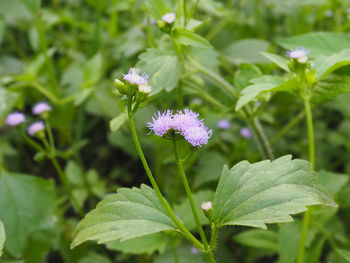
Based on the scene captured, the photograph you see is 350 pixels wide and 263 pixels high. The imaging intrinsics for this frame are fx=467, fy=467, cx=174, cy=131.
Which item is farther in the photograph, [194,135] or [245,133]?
[245,133]

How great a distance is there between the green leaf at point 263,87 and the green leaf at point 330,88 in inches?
5.8

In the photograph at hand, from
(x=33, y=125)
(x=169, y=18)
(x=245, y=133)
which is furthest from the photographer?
(x=245, y=133)

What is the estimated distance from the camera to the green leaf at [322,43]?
186cm

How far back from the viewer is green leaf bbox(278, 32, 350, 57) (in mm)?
1863

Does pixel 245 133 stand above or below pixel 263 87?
below

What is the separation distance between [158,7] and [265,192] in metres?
0.80

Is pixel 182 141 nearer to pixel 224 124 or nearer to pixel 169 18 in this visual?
pixel 169 18

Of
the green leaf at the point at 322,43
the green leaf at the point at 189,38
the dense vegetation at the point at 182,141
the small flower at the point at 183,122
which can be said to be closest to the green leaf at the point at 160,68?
the dense vegetation at the point at 182,141

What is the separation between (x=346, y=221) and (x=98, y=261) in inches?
42.1

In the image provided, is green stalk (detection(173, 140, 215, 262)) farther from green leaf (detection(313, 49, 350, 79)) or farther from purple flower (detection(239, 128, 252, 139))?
purple flower (detection(239, 128, 252, 139))

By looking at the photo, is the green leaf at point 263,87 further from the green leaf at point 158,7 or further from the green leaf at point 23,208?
the green leaf at point 23,208

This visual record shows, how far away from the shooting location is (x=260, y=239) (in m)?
1.84

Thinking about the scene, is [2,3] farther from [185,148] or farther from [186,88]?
[185,148]

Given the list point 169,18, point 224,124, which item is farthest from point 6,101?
point 224,124
